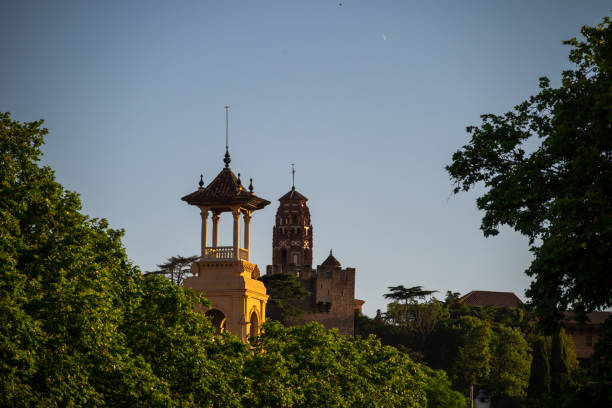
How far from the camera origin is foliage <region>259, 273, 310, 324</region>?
109 metres

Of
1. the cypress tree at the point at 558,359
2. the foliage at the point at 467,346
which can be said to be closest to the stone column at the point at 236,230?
the cypress tree at the point at 558,359

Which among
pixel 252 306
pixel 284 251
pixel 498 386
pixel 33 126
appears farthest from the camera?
pixel 284 251

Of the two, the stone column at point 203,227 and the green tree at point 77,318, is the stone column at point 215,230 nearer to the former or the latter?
the stone column at point 203,227

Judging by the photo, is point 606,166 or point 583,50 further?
point 583,50

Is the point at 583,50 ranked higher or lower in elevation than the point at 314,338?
higher

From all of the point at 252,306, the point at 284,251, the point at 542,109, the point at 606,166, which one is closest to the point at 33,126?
the point at 542,109

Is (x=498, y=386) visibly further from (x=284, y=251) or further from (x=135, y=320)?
(x=135, y=320)

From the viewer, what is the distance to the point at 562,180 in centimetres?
2236

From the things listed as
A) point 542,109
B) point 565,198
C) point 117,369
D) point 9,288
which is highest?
point 542,109

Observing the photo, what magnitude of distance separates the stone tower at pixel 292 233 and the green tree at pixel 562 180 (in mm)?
124711

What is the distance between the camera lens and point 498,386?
104m

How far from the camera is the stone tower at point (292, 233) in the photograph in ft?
491

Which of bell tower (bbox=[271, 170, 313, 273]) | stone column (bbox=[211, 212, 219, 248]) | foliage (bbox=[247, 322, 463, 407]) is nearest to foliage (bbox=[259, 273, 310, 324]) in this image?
bell tower (bbox=[271, 170, 313, 273])

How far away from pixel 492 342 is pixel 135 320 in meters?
85.0
